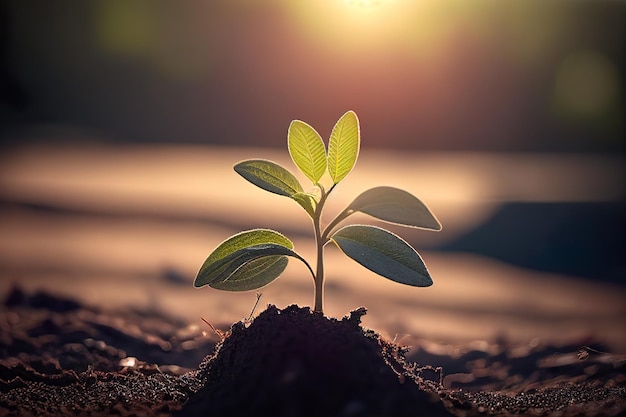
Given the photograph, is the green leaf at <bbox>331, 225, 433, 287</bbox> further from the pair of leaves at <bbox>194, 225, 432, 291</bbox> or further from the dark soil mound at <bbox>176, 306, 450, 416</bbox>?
the dark soil mound at <bbox>176, 306, 450, 416</bbox>

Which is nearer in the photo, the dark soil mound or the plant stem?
the dark soil mound

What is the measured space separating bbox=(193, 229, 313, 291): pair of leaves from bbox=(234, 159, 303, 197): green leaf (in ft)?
0.33

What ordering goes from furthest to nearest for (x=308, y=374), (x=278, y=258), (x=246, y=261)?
(x=278, y=258) → (x=246, y=261) → (x=308, y=374)

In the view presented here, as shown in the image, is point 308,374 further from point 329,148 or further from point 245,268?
point 329,148

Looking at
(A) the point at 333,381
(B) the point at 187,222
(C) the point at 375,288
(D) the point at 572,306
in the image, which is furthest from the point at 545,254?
(A) the point at 333,381

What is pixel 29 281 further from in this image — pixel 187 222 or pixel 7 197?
pixel 7 197

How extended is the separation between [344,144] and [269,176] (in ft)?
0.57

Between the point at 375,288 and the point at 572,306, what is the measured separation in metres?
0.79

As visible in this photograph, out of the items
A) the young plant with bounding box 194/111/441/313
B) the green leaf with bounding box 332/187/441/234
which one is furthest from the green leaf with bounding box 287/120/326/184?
the green leaf with bounding box 332/187/441/234

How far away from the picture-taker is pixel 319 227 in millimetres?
1615

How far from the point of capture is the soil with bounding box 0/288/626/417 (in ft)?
4.52

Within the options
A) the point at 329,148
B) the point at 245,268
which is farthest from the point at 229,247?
the point at 329,148

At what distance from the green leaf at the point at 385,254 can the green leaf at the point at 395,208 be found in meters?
0.04

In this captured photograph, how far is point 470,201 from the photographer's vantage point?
182 inches
